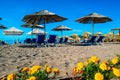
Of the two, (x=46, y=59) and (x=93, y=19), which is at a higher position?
(x=93, y=19)

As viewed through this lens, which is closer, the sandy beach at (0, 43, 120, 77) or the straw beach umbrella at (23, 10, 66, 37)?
A: the sandy beach at (0, 43, 120, 77)

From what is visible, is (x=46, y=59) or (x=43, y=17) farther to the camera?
(x=43, y=17)

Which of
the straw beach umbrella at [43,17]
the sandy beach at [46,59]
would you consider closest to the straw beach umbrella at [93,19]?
the straw beach umbrella at [43,17]

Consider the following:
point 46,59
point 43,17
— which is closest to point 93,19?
point 43,17

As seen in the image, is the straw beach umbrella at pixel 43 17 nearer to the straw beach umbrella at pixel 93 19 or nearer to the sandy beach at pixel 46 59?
the straw beach umbrella at pixel 93 19

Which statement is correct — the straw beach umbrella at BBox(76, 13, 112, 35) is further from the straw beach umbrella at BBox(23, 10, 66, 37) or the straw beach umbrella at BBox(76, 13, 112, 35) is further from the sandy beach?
the sandy beach

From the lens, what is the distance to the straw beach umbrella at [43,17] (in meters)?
14.3

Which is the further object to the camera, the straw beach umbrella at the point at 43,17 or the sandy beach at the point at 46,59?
the straw beach umbrella at the point at 43,17

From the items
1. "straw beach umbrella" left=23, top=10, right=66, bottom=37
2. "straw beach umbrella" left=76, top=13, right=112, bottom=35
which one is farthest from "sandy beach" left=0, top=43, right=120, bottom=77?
"straw beach umbrella" left=76, top=13, right=112, bottom=35

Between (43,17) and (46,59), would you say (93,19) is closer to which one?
(43,17)

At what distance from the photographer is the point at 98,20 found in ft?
58.5

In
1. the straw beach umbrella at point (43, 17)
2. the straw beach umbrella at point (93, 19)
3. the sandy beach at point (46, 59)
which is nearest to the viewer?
the sandy beach at point (46, 59)

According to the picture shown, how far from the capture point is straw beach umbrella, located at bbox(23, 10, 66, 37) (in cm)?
1434

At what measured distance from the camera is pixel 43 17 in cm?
1527
